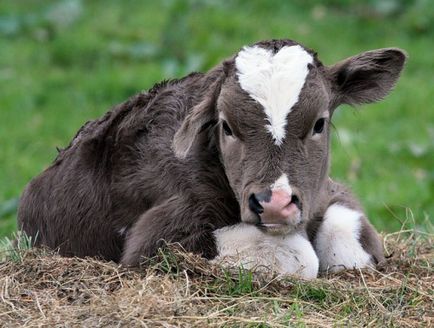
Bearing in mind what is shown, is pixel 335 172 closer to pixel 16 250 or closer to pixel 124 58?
pixel 124 58

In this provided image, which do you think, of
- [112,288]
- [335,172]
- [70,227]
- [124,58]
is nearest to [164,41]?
[124,58]

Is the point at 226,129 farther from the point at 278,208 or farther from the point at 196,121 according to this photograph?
the point at 278,208

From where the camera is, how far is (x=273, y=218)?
6.23 m

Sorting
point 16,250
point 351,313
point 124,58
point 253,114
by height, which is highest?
point 124,58

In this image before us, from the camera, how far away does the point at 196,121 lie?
→ 6.98 m

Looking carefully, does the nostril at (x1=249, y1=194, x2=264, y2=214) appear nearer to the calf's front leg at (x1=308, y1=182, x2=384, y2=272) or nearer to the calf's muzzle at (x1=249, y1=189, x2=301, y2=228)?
the calf's muzzle at (x1=249, y1=189, x2=301, y2=228)

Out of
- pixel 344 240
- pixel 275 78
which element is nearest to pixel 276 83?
pixel 275 78

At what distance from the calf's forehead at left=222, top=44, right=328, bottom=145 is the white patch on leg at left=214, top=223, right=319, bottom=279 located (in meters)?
0.59

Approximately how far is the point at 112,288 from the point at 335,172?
251 inches

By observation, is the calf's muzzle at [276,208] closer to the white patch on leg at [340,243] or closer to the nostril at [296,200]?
the nostril at [296,200]

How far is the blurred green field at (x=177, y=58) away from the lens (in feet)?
43.6

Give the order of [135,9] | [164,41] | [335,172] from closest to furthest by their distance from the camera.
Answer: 1. [335,172]
2. [164,41]
3. [135,9]

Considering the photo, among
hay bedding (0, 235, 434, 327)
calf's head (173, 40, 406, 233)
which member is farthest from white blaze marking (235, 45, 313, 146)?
hay bedding (0, 235, 434, 327)

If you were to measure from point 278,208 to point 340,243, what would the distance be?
104cm
